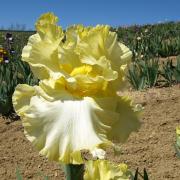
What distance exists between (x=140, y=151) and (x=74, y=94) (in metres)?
2.43

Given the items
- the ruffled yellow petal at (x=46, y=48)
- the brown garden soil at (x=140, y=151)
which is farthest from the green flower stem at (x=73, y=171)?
the brown garden soil at (x=140, y=151)

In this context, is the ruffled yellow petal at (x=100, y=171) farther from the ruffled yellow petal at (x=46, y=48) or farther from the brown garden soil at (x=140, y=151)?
the brown garden soil at (x=140, y=151)

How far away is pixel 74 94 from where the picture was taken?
987 millimetres

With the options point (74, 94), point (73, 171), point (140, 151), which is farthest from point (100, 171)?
point (140, 151)

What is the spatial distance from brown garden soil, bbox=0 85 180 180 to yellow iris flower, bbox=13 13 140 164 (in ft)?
6.40

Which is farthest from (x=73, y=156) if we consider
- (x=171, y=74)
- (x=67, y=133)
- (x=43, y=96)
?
(x=171, y=74)

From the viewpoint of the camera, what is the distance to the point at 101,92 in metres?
1.00

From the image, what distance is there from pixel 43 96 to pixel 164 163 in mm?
2239

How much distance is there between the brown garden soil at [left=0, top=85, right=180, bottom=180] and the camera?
9.77ft

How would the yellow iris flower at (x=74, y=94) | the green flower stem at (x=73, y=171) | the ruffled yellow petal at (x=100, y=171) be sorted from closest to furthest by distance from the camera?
the yellow iris flower at (x=74, y=94), the green flower stem at (x=73, y=171), the ruffled yellow petal at (x=100, y=171)

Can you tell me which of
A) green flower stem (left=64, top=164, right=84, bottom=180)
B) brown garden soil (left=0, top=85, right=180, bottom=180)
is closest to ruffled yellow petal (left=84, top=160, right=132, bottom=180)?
green flower stem (left=64, top=164, right=84, bottom=180)

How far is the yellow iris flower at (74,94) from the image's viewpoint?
90 cm

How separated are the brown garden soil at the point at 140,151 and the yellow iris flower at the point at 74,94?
1.95m

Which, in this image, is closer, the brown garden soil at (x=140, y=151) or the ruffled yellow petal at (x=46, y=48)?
the ruffled yellow petal at (x=46, y=48)
